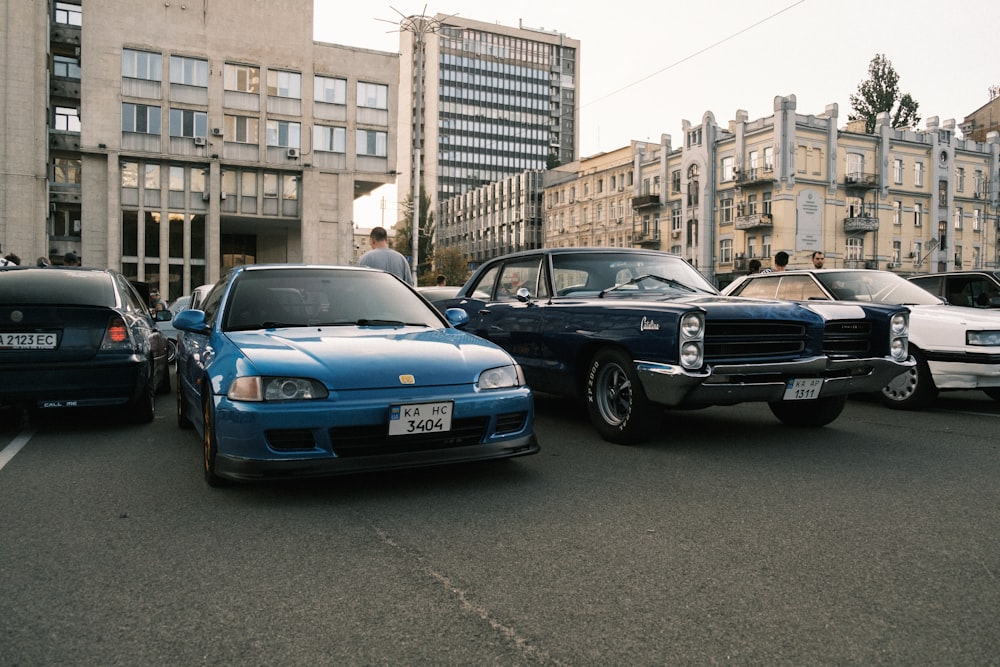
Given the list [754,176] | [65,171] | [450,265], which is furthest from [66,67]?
[754,176]

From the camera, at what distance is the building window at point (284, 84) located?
43.7 meters

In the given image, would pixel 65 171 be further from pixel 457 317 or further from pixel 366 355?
pixel 366 355

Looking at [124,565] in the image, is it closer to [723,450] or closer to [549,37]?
[723,450]

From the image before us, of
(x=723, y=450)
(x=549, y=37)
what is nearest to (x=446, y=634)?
(x=723, y=450)

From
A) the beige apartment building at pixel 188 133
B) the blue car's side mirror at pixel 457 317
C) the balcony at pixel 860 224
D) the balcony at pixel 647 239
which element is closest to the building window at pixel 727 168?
the balcony at pixel 647 239

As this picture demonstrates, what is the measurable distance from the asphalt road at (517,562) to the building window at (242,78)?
41.5 metres

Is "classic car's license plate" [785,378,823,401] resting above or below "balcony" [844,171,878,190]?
below

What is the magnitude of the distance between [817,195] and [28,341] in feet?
173

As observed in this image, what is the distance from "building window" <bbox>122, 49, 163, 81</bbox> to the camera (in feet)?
134

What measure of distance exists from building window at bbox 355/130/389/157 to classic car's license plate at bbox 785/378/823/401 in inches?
1664

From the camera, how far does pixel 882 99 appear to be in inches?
2322

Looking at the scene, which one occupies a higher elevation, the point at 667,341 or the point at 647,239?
the point at 647,239

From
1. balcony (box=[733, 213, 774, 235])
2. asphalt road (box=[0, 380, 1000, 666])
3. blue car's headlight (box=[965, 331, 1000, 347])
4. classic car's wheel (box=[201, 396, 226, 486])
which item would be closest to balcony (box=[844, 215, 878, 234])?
balcony (box=[733, 213, 774, 235])

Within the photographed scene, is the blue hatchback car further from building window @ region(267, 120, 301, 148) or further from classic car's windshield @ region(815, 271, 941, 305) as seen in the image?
building window @ region(267, 120, 301, 148)
